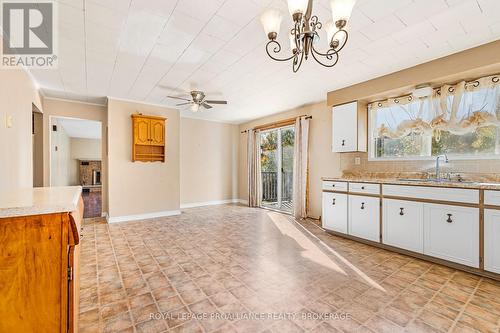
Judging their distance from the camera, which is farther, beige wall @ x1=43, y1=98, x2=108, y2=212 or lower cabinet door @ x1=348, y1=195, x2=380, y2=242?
beige wall @ x1=43, y1=98, x2=108, y2=212

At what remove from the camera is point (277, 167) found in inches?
243

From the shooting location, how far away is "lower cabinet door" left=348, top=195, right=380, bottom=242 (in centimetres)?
329

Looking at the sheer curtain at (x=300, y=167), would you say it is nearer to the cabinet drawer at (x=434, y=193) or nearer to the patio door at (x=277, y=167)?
the patio door at (x=277, y=167)

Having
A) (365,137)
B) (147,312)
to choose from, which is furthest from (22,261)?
(365,137)

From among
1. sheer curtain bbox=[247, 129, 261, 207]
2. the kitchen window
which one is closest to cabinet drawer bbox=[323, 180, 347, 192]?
the kitchen window

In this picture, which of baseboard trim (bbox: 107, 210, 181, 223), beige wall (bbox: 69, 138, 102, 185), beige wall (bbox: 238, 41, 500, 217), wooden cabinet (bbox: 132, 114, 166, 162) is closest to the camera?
beige wall (bbox: 238, 41, 500, 217)

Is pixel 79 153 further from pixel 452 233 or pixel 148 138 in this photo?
pixel 452 233

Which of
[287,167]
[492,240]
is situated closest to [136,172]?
[287,167]

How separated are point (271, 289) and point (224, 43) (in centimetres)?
259

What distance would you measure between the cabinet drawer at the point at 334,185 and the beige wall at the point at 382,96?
647 millimetres

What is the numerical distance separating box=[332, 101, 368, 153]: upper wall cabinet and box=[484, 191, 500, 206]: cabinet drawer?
1.76 meters

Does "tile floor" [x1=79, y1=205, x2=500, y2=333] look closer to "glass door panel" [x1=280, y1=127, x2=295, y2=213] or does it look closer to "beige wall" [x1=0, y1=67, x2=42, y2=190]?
"beige wall" [x1=0, y1=67, x2=42, y2=190]

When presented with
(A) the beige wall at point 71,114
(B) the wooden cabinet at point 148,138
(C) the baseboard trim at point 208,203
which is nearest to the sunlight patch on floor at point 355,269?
(B) the wooden cabinet at point 148,138

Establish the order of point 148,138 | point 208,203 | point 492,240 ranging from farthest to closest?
1. point 208,203
2. point 148,138
3. point 492,240
